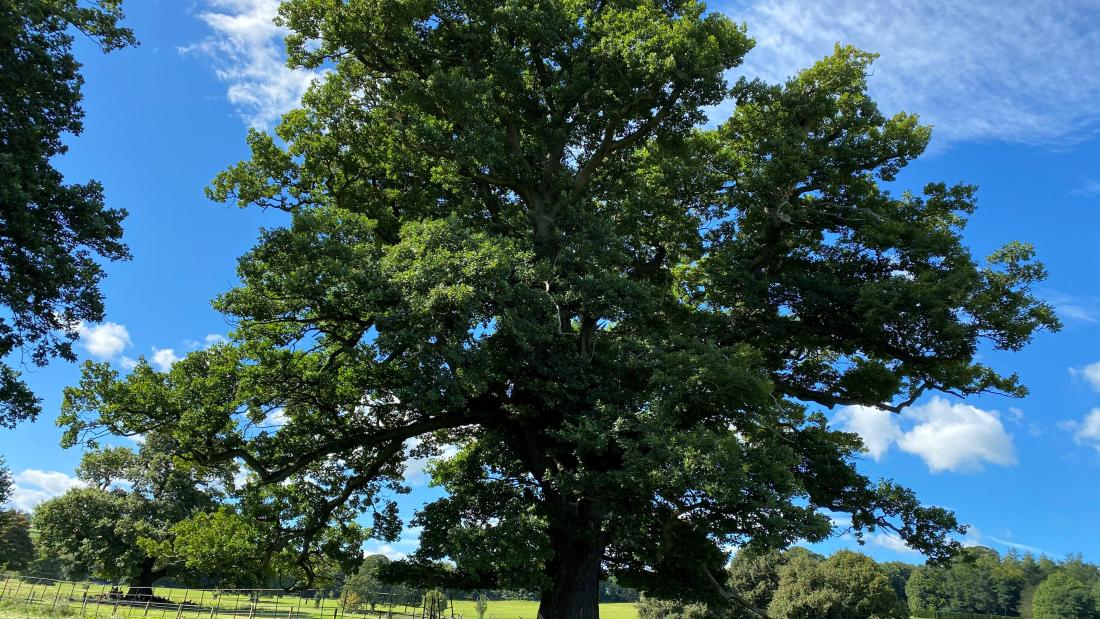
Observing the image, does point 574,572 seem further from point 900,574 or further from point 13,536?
point 900,574

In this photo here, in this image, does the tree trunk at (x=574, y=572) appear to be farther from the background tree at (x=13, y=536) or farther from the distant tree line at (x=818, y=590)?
the background tree at (x=13, y=536)

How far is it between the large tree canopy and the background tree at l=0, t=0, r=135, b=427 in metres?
2.37

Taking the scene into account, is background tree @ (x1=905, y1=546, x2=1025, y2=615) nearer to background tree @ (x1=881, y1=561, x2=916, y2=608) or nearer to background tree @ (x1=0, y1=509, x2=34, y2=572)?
background tree @ (x1=881, y1=561, x2=916, y2=608)

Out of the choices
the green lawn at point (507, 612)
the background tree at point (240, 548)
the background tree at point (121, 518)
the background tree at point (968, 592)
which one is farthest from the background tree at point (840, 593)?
the background tree at point (968, 592)

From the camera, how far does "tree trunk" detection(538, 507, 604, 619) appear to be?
13758 mm

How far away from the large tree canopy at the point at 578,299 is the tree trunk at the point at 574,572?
0.18ft

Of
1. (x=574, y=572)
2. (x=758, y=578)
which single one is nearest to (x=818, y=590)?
(x=758, y=578)

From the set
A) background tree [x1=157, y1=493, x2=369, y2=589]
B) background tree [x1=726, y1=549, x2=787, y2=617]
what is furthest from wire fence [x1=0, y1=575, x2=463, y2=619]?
background tree [x1=726, y1=549, x2=787, y2=617]

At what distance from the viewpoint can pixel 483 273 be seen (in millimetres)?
11023

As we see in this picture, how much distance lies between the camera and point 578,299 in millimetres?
13094

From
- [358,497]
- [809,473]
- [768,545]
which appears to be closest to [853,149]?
[809,473]

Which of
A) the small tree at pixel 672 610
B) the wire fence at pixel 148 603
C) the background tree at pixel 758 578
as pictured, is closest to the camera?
the wire fence at pixel 148 603

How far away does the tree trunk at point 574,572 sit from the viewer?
1376 centimetres

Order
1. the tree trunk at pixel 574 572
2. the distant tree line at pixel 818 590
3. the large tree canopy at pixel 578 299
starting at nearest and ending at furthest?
1. the large tree canopy at pixel 578 299
2. the tree trunk at pixel 574 572
3. the distant tree line at pixel 818 590
